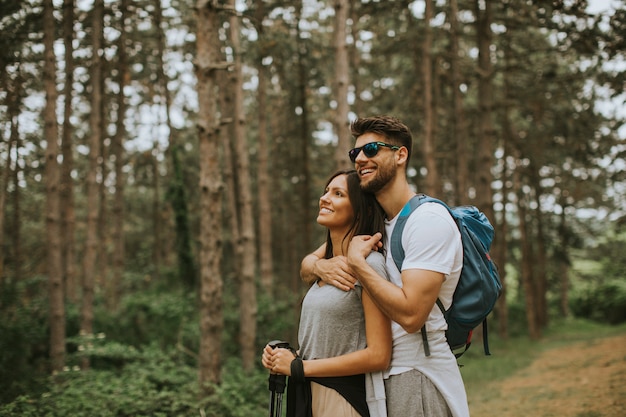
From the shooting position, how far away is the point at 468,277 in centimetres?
287

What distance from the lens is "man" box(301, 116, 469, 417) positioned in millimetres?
2695

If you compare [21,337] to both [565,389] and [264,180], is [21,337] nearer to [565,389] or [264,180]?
[264,180]

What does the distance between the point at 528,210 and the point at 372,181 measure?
2408 centimetres

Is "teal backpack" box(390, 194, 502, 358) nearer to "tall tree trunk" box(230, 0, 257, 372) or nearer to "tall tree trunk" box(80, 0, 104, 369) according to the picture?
"tall tree trunk" box(230, 0, 257, 372)

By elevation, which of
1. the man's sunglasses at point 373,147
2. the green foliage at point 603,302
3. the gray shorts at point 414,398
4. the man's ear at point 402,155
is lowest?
the green foliage at point 603,302

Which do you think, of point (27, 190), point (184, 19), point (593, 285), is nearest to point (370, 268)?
point (184, 19)

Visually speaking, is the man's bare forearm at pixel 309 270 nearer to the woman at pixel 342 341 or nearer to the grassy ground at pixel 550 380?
the woman at pixel 342 341

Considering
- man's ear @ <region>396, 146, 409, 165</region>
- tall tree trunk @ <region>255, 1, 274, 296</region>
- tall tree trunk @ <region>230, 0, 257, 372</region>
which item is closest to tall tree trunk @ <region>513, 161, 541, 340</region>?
tall tree trunk @ <region>255, 1, 274, 296</region>

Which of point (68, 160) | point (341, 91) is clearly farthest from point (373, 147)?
point (68, 160)

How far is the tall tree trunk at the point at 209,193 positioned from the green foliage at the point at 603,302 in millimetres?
25543

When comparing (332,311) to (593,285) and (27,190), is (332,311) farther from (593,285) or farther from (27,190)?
(593,285)

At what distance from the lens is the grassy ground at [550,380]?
28.5 feet

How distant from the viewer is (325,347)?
119 inches

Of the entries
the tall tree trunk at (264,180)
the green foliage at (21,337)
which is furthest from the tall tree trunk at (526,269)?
the green foliage at (21,337)
